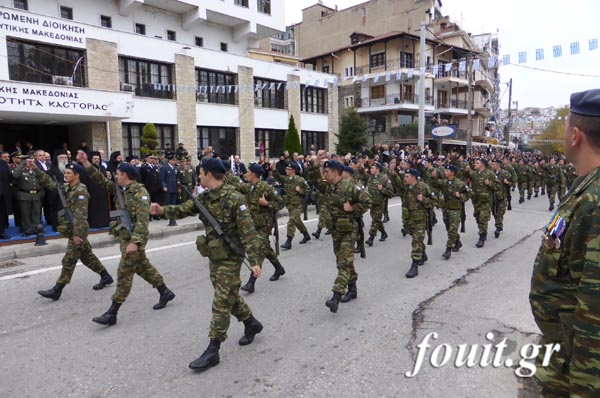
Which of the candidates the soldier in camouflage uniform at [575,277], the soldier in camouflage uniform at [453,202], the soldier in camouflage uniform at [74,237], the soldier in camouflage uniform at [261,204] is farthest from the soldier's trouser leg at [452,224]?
the soldier in camouflage uniform at [575,277]

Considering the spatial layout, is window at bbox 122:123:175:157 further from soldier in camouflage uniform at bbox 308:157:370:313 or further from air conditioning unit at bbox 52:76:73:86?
soldier in camouflage uniform at bbox 308:157:370:313

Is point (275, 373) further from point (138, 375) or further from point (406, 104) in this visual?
point (406, 104)

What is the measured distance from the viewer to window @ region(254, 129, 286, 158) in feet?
90.8

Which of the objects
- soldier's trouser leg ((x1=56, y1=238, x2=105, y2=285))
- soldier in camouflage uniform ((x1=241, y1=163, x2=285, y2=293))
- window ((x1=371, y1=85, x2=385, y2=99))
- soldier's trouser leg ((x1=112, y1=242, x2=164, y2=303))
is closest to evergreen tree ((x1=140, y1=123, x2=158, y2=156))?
soldier in camouflage uniform ((x1=241, y1=163, x2=285, y2=293))

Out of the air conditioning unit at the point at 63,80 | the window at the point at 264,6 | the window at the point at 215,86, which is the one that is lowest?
the air conditioning unit at the point at 63,80

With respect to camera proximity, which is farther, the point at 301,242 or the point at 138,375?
the point at 301,242

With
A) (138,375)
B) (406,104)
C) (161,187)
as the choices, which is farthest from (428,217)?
(406,104)

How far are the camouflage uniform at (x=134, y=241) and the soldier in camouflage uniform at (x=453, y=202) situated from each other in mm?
5557

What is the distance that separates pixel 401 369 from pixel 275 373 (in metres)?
1.15

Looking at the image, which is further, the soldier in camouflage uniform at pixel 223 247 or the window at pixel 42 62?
the window at pixel 42 62

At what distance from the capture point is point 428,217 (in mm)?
7992

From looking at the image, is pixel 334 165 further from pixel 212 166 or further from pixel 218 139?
pixel 218 139

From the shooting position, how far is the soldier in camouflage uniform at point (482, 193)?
9.41 m

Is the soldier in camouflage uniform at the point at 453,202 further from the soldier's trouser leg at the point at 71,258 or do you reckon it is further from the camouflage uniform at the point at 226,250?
the soldier's trouser leg at the point at 71,258
